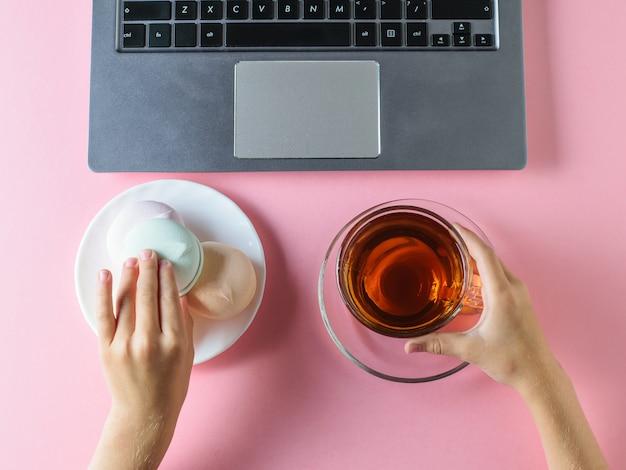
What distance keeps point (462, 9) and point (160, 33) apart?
320 millimetres

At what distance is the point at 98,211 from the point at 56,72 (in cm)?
17

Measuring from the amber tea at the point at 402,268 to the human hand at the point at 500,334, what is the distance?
0.03 metres

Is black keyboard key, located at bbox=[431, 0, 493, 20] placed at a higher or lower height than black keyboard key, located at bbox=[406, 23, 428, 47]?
higher

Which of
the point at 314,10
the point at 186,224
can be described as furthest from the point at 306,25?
the point at 186,224

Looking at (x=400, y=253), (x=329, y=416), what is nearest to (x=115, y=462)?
(x=329, y=416)

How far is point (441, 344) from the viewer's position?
0.56 meters

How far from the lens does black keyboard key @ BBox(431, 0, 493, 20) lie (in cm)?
62

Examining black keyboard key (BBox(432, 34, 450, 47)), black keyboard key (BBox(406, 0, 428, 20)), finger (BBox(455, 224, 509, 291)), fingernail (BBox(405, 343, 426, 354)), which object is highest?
black keyboard key (BBox(406, 0, 428, 20))

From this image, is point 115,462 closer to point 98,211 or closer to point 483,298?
point 98,211

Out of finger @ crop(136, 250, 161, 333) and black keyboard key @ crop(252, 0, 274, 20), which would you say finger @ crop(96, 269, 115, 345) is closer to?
finger @ crop(136, 250, 161, 333)

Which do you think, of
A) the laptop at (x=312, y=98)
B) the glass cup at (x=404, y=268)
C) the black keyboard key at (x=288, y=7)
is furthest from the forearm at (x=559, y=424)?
the black keyboard key at (x=288, y=7)

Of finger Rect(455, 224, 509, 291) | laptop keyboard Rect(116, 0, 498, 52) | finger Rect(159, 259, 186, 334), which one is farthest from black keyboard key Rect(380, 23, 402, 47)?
finger Rect(159, 259, 186, 334)

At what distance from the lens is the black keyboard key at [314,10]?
2.03ft

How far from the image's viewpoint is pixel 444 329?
23.7 inches
